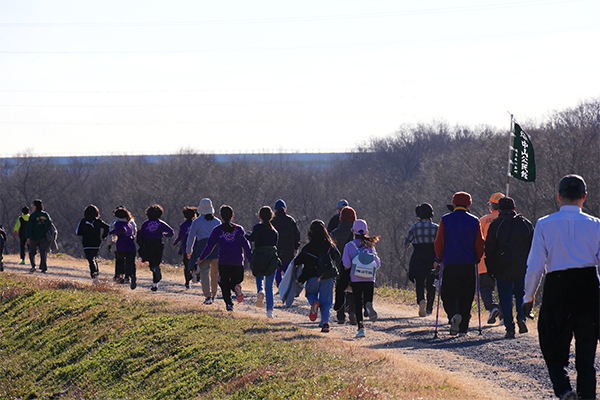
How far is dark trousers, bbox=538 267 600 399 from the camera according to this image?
6.02 m

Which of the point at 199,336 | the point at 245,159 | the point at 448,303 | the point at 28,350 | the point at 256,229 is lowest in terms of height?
the point at 28,350

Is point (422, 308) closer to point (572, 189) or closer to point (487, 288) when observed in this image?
point (487, 288)

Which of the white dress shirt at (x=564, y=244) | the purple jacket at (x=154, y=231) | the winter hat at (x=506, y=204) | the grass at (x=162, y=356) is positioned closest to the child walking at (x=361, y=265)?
the grass at (x=162, y=356)

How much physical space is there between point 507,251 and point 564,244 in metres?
5.63

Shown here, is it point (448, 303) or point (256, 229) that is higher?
point (256, 229)

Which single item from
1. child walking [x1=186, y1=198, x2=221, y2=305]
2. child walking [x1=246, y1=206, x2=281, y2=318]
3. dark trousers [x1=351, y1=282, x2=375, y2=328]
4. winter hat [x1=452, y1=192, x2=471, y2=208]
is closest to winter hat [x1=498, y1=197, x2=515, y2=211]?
winter hat [x1=452, y1=192, x2=471, y2=208]

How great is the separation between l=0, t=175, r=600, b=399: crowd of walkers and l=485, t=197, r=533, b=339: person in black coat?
2cm

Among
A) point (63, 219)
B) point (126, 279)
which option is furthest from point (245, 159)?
point (126, 279)

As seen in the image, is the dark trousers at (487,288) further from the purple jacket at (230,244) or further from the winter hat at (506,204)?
the purple jacket at (230,244)

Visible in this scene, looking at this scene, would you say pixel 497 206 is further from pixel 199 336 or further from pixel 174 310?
pixel 174 310

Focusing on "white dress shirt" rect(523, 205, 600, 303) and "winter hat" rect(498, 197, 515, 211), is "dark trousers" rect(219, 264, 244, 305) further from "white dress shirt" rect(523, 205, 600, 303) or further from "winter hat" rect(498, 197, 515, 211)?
"white dress shirt" rect(523, 205, 600, 303)

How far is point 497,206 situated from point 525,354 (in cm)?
333

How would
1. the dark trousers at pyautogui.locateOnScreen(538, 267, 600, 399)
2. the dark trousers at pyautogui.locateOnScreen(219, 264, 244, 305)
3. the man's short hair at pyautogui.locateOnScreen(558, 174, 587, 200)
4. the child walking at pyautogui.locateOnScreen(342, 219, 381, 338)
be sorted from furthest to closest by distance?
the dark trousers at pyautogui.locateOnScreen(219, 264, 244, 305) → the child walking at pyautogui.locateOnScreen(342, 219, 381, 338) → the man's short hair at pyautogui.locateOnScreen(558, 174, 587, 200) → the dark trousers at pyautogui.locateOnScreen(538, 267, 600, 399)

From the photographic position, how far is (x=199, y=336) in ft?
43.3
